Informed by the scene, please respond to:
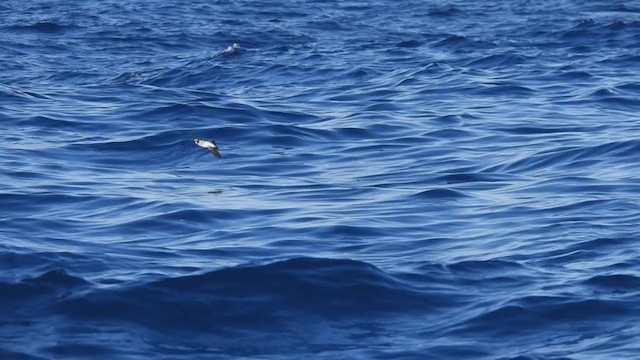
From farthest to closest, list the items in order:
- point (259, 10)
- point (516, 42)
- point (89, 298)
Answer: point (259, 10), point (516, 42), point (89, 298)

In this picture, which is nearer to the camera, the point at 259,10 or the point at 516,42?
the point at 516,42

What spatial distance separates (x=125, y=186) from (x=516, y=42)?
11345 millimetres

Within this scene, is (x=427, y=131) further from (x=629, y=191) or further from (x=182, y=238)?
(x=182, y=238)

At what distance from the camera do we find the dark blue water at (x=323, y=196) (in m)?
8.23

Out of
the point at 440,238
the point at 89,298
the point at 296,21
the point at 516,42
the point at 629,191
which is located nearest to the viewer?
the point at 89,298

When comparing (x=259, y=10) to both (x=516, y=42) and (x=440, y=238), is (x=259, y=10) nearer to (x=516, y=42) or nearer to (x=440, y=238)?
(x=516, y=42)

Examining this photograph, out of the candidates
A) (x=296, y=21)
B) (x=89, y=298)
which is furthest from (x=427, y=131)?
(x=296, y=21)

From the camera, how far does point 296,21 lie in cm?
2580

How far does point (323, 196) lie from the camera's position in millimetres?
11977

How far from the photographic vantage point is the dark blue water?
823 centimetres

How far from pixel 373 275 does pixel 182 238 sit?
6.14ft

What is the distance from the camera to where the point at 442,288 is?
8.97 meters

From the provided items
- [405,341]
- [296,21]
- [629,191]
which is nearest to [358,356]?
[405,341]

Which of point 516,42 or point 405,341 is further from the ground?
point 405,341
